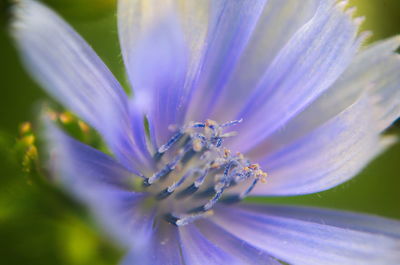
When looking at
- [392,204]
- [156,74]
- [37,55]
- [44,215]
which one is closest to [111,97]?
[156,74]

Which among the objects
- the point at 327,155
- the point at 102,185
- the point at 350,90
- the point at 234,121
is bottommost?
the point at 102,185


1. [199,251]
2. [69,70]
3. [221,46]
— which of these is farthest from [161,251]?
[221,46]

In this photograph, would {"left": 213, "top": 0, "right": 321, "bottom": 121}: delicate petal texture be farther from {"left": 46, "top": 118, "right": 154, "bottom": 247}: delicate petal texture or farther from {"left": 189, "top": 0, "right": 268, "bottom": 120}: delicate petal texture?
{"left": 46, "top": 118, "right": 154, "bottom": 247}: delicate petal texture

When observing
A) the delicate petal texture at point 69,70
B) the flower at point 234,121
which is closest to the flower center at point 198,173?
the flower at point 234,121

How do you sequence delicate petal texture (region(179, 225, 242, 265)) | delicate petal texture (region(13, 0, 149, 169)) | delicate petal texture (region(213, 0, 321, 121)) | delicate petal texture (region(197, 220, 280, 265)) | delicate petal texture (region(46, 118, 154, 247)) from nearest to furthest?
delicate petal texture (region(46, 118, 154, 247)) < delicate petal texture (region(13, 0, 149, 169)) < delicate petal texture (region(179, 225, 242, 265)) < delicate petal texture (region(197, 220, 280, 265)) < delicate petal texture (region(213, 0, 321, 121))

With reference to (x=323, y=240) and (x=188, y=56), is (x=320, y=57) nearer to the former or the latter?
(x=188, y=56)

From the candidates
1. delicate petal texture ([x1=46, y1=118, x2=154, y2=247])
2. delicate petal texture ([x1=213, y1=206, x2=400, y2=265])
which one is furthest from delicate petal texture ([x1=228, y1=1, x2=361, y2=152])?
delicate petal texture ([x1=46, y1=118, x2=154, y2=247])

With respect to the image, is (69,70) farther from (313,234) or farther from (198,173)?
(313,234)
